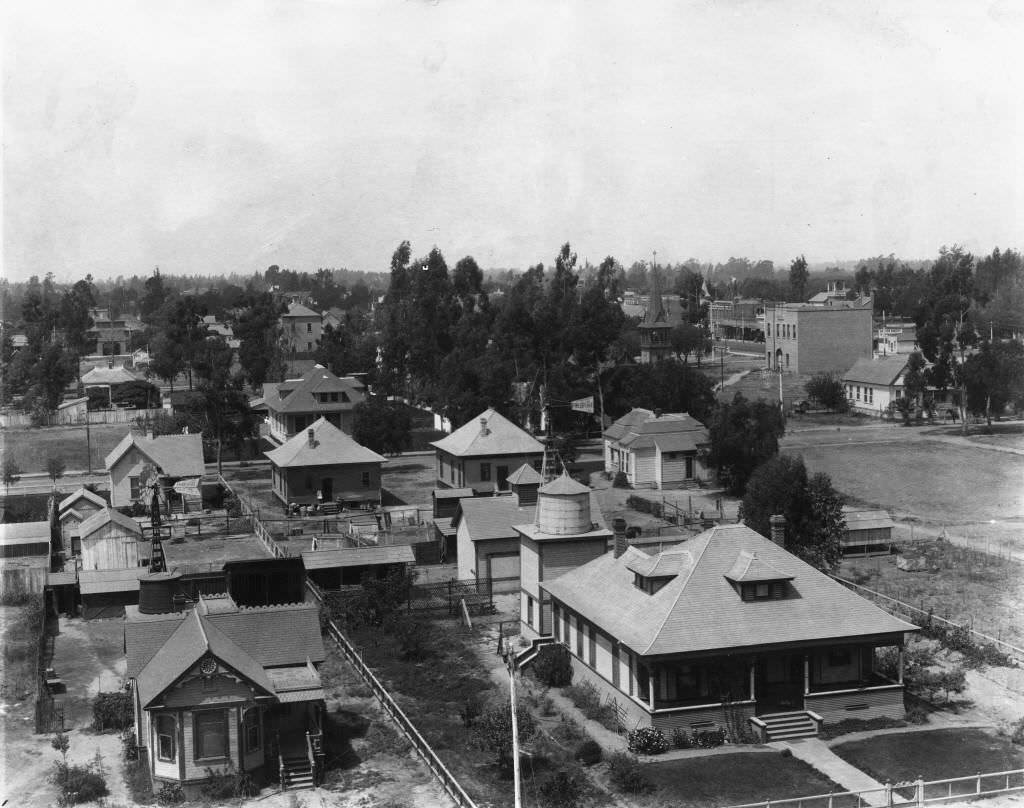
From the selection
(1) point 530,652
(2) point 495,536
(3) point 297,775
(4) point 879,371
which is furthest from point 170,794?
(4) point 879,371

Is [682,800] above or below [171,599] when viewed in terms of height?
below

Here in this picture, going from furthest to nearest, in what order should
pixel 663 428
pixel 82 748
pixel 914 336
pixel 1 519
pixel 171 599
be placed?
pixel 914 336 → pixel 663 428 → pixel 1 519 → pixel 171 599 → pixel 82 748

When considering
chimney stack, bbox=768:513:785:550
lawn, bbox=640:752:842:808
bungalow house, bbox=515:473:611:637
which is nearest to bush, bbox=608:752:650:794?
lawn, bbox=640:752:842:808

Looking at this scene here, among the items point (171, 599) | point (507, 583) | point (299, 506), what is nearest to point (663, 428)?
point (299, 506)

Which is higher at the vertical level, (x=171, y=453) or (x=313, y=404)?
(x=313, y=404)

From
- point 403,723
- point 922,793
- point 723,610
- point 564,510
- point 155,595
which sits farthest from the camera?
point 564,510

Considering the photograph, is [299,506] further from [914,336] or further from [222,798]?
[914,336]

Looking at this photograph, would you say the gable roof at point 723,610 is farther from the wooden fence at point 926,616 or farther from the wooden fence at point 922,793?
the wooden fence at point 926,616

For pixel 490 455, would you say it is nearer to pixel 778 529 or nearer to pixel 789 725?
pixel 778 529

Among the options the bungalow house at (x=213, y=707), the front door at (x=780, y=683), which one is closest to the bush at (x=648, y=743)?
the front door at (x=780, y=683)
